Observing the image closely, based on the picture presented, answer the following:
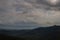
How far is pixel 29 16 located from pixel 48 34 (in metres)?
0.26

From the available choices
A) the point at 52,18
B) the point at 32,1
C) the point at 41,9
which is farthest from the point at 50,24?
the point at 32,1

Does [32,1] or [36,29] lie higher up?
[32,1]

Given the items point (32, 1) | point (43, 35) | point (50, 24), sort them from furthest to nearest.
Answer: point (32, 1) → point (50, 24) → point (43, 35)

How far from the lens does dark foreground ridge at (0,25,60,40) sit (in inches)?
36.4

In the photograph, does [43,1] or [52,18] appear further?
[43,1]

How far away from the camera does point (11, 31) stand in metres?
0.99

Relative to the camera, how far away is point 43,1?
1233 mm

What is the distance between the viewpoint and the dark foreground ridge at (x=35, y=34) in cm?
92

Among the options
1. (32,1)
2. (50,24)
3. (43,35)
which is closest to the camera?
(43,35)

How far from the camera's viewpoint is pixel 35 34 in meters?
0.96

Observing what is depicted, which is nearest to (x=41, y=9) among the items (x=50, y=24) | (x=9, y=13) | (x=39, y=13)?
(x=39, y=13)

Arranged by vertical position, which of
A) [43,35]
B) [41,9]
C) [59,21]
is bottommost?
[43,35]

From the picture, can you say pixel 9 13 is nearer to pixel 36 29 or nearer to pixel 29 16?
pixel 29 16

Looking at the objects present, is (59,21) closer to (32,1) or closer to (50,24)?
(50,24)
